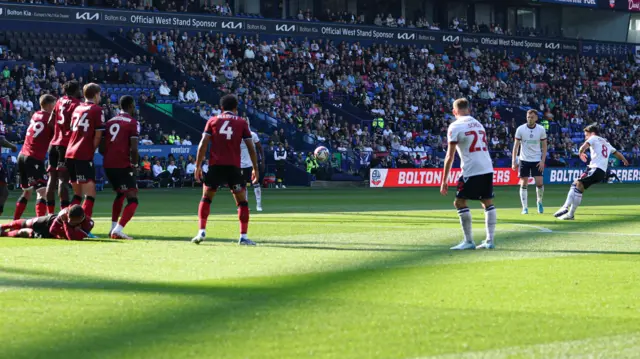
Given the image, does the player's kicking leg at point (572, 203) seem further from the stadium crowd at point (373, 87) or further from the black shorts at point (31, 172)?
the stadium crowd at point (373, 87)

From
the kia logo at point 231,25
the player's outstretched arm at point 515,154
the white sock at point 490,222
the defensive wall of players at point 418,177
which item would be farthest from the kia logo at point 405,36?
the white sock at point 490,222

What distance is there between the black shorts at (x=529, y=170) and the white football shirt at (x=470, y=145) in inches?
386

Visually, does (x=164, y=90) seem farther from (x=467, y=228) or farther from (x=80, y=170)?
(x=467, y=228)

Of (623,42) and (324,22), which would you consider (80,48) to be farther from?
(623,42)

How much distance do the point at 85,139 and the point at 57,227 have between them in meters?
1.36

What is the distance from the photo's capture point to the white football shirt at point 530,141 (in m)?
23.3

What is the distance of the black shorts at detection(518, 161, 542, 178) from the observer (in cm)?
2334

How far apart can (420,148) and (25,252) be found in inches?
1489

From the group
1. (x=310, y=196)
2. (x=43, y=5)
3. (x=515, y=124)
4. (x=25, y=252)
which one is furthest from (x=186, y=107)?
(x=25, y=252)

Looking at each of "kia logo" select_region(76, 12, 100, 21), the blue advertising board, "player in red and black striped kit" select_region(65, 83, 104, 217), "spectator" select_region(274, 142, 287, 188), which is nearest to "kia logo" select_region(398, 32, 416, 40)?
the blue advertising board

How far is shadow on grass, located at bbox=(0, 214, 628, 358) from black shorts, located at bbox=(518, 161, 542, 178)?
11.8m

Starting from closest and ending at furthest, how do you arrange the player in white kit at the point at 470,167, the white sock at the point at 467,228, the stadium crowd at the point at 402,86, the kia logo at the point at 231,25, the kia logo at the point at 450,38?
the white sock at the point at 467,228 → the player in white kit at the point at 470,167 → the stadium crowd at the point at 402,86 → the kia logo at the point at 231,25 → the kia logo at the point at 450,38

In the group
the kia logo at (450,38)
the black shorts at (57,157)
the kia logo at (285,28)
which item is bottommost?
the black shorts at (57,157)

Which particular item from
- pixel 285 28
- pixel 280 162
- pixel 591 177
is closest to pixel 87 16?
pixel 285 28
